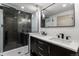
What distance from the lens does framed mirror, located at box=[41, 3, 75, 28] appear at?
1448 mm

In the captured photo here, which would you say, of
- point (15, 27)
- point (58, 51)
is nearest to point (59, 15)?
point (58, 51)

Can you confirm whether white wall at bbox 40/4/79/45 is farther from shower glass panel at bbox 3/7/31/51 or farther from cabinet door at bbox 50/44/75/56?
shower glass panel at bbox 3/7/31/51

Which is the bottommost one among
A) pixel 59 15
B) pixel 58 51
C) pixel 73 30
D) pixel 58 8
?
pixel 58 51

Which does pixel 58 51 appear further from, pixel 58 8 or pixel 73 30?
pixel 58 8

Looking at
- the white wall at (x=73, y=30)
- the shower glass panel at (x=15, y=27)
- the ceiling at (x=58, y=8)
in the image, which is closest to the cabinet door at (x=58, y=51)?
the white wall at (x=73, y=30)

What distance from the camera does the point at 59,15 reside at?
1.63 m

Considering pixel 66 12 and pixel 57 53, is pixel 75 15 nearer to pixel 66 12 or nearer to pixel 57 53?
pixel 66 12

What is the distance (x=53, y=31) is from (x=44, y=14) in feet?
1.88

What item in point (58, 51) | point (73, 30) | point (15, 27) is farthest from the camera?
point (15, 27)

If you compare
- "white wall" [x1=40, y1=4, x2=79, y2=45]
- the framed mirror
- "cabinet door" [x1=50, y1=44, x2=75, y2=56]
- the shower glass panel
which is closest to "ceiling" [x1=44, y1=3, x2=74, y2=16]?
the framed mirror

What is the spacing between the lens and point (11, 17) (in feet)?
5.53

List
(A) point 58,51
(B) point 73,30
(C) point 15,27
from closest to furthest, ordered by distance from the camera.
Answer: (A) point 58,51
(B) point 73,30
(C) point 15,27

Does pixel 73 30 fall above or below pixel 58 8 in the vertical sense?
below

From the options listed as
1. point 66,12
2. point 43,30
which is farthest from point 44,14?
point 66,12
